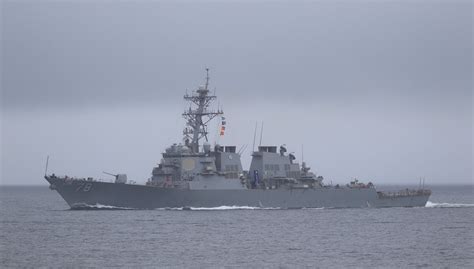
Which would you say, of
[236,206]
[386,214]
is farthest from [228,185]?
[386,214]

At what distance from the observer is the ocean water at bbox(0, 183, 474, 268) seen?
33188mm

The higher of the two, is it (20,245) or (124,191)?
(124,191)

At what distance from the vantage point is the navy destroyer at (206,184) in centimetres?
5331

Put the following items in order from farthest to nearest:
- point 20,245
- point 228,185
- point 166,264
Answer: point 228,185
point 20,245
point 166,264

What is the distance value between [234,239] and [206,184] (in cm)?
1371

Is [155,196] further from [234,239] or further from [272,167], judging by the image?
[234,239]

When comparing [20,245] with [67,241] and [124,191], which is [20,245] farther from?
[124,191]

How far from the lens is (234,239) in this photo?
4028 centimetres

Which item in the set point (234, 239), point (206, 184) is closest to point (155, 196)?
point (206, 184)

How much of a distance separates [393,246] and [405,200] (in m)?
29.9

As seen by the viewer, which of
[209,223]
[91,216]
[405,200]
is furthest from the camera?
[405,200]

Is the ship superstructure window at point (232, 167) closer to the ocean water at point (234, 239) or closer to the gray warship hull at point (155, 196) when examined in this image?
the gray warship hull at point (155, 196)

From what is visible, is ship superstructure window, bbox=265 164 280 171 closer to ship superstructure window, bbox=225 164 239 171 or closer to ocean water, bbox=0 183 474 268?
ship superstructure window, bbox=225 164 239 171

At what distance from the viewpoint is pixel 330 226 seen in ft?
158
